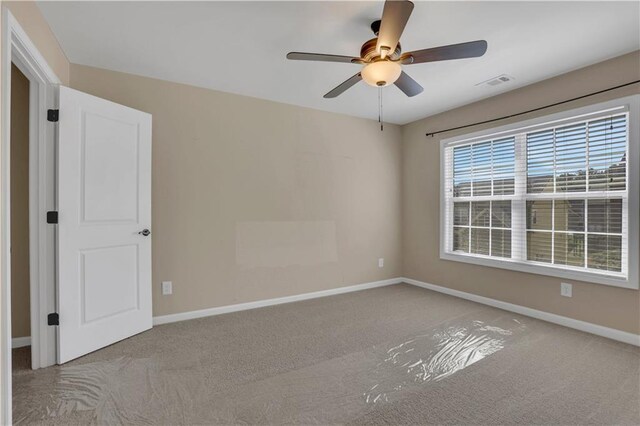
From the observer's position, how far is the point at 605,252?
9.39 ft

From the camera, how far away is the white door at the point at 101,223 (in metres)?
2.39

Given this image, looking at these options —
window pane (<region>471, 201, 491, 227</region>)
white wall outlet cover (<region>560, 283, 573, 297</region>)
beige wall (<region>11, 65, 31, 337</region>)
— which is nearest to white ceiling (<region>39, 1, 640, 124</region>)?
beige wall (<region>11, 65, 31, 337</region>)

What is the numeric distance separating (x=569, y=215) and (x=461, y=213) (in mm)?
1241

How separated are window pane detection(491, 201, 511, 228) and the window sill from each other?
42 centimetres

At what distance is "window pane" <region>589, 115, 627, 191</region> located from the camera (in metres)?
2.76

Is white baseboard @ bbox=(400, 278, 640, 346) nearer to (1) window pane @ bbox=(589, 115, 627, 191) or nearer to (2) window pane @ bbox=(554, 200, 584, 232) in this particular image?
(2) window pane @ bbox=(554, 200, 584, 232)

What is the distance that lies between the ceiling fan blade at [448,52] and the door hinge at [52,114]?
2544 mm

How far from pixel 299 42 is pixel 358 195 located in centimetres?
243

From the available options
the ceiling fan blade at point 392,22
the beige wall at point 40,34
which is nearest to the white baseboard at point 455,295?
the beige wall at point 40,34

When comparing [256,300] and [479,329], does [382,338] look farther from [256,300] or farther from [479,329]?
[256,300]

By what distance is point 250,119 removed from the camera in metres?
3.67

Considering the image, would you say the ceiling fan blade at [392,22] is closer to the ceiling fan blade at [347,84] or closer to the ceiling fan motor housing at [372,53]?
the ceiling fan motor housing at [372,53]

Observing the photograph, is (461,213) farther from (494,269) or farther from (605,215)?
(605,215)

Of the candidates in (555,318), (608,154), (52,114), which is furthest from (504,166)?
(52,114)
